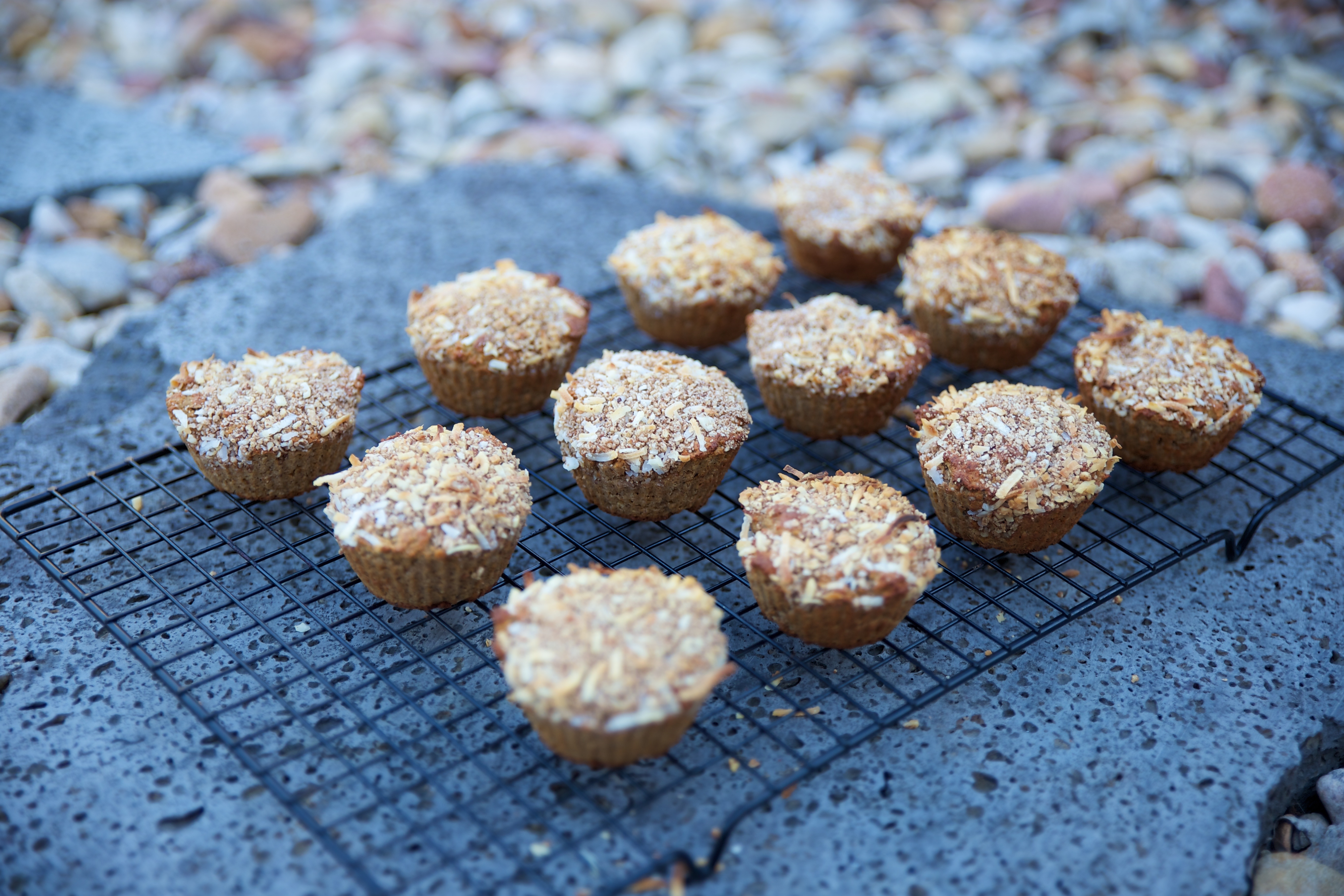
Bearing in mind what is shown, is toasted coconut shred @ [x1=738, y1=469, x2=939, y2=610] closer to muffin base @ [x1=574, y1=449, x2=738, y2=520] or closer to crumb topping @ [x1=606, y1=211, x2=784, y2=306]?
muffin base @ [x1=574, y1=449, x2=738, y2=520]

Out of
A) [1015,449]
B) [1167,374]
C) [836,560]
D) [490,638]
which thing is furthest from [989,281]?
[490,638]

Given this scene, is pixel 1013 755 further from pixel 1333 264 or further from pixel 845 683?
pixel 1333 264

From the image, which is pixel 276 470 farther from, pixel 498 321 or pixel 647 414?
pixel 647 414

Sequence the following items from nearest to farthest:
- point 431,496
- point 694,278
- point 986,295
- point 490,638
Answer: point 431,496 < point 490,638 < point 986,295 < point 694,278

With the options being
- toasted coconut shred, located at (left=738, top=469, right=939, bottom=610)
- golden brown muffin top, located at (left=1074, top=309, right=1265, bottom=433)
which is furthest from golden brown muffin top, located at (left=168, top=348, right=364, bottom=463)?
golden brown muffin top, located at (left=1074, top=309, right=1265, bottom=433)

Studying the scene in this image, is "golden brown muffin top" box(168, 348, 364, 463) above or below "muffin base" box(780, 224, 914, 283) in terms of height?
above
